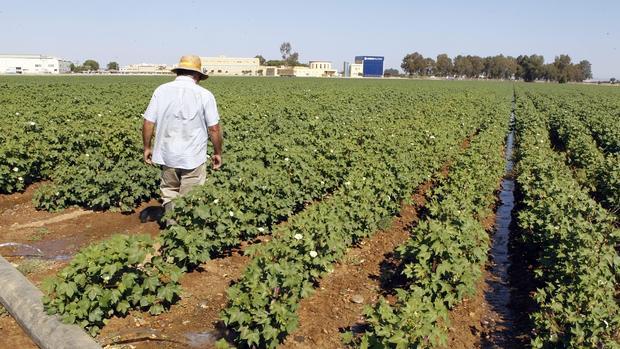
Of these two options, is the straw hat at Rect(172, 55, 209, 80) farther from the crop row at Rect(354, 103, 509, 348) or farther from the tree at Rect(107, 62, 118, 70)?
the tree at Rect(107, 62, 118, 70)

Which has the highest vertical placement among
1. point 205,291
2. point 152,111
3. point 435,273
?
point 152,111

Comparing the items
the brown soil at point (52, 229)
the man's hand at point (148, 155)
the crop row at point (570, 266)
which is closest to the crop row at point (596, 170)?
the crop row at point (570, 266)

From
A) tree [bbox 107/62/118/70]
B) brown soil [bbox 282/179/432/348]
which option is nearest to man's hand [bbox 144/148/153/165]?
brown soil [bbox 282/179/432/348]

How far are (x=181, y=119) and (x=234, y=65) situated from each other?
13618 cm

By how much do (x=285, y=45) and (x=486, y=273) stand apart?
179414mm

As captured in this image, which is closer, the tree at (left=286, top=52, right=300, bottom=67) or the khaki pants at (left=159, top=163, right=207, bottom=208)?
the khaki pants at (left=159, top=163, right=207, bottom=208)

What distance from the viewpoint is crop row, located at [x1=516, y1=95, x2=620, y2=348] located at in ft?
11.9

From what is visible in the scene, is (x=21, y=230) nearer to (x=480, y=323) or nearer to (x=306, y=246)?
(x=306, y=246)

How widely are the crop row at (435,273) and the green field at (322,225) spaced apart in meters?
0.02

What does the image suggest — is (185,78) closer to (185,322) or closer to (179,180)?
(179,180)

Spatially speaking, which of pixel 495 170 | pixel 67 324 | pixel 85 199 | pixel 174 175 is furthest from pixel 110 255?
pixel 495 170

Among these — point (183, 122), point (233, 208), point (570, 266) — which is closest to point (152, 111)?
point (183, 122)

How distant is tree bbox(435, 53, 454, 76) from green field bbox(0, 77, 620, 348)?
148508 mm

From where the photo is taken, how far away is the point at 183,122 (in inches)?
219
